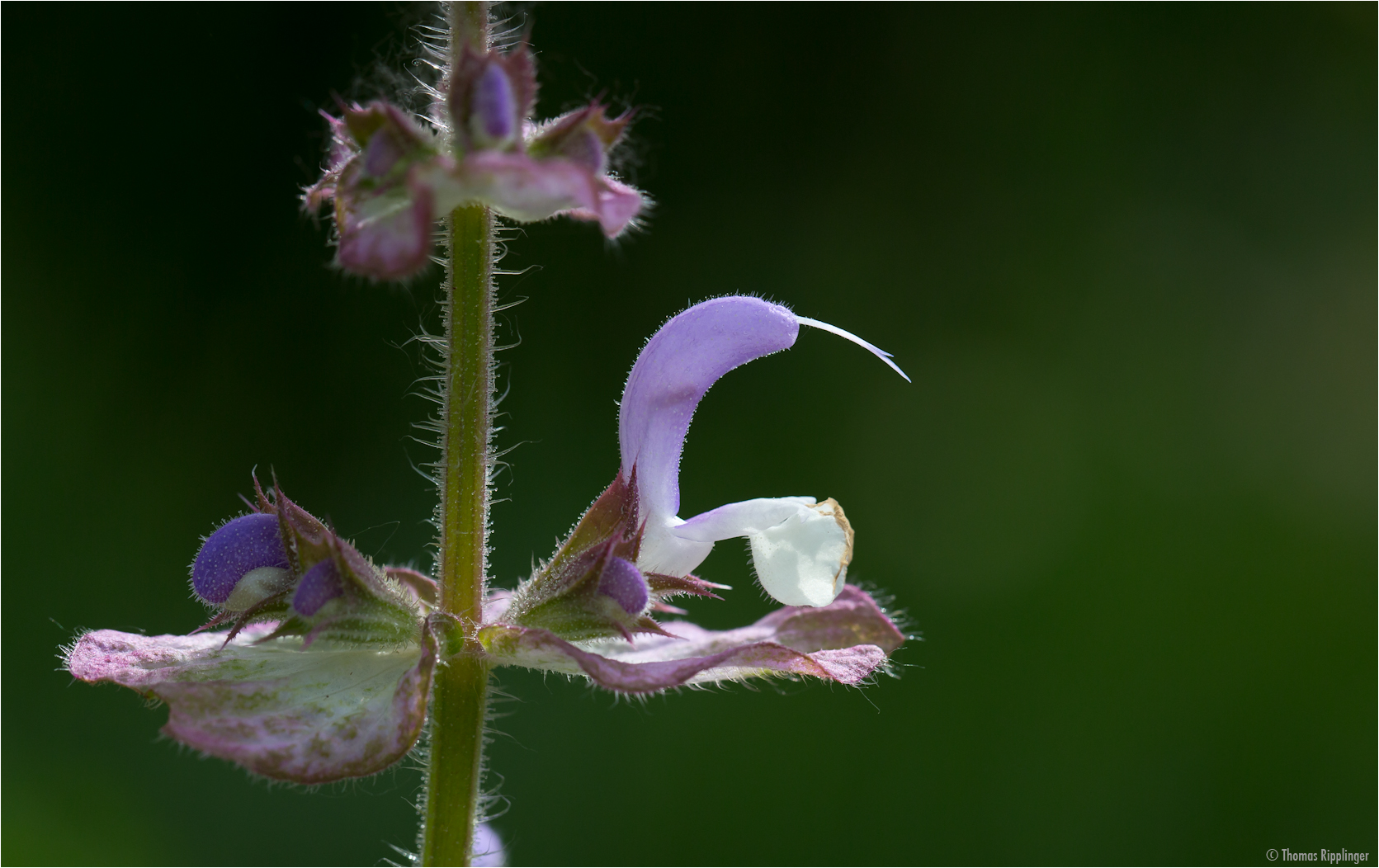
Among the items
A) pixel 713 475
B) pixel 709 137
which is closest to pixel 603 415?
pixel 713 475

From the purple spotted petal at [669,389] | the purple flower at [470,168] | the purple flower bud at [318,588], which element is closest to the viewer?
the purple flower at [470,168]

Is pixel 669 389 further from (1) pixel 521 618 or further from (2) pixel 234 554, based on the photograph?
(2) pixel 234 554

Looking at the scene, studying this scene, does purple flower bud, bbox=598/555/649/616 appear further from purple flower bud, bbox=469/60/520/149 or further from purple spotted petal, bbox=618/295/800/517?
purple flower bud, bbox=469/60/520/149

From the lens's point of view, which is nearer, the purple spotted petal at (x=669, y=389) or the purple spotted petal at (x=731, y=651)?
the purple spotted petal at (x=731, y=651)

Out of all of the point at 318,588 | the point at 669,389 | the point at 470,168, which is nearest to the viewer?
the point at 470,168

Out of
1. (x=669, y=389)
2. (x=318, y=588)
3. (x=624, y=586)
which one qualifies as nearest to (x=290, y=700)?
(x=318, y=588)

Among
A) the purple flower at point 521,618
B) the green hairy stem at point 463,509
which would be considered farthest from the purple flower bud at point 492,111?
the purple flower at point 521,618

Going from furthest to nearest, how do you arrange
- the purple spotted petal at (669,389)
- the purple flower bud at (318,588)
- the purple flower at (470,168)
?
the purple spotted petal at (669,389) → the purple flower bud at (318,588) → the purple flower at (470,168)

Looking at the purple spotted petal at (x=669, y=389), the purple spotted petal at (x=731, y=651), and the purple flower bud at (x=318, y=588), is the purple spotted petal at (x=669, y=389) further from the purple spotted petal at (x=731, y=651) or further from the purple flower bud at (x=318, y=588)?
the purple flower bud at (x=318, y=588)
